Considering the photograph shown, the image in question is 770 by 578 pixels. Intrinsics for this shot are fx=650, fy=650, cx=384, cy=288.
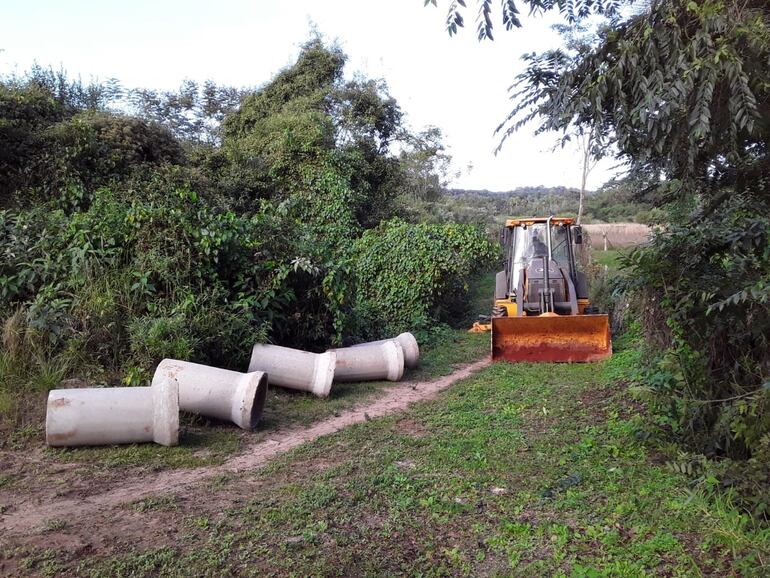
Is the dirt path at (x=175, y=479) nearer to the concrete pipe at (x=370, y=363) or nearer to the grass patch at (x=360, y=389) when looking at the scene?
the grass patch at (x=360, y=389)

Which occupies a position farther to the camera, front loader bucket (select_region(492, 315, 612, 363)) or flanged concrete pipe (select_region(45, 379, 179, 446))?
front loader bucket (select_region(492, 315, 612, 363))

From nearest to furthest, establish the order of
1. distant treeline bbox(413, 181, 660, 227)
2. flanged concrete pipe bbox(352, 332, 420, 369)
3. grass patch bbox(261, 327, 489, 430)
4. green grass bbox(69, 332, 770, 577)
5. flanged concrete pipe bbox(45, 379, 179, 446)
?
green grass bbox(69, 332, 770, 577)
flanged concrete pipe bbox(45, 379, 179, 446)
grass patch bbox(261, 327, 489, 430)
flanged concrete pipe bbox(352, 332, 420, 369)
distant treeline bbox(413, 181, 660, 227)

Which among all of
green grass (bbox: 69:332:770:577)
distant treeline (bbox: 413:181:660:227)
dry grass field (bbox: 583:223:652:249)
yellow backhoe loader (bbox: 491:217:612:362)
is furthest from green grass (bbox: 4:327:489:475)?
dry grass field (bbox: 583:223:652:249)

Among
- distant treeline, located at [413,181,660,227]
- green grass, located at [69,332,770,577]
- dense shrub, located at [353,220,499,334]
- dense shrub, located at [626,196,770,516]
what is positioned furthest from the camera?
distant treeline, located at [413,181,660,227]

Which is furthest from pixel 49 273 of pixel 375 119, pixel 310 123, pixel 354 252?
pixel 375 119

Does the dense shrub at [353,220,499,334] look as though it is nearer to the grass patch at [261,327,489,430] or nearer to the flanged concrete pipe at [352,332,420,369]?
the grass patch at [261,327,489,430]

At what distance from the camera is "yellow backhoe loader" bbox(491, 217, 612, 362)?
1002 centimetres

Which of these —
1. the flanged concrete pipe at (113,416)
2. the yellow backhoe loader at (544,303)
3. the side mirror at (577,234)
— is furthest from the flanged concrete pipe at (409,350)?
the flanged concrete pipe at (113,416)

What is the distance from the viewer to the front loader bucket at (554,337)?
997cm

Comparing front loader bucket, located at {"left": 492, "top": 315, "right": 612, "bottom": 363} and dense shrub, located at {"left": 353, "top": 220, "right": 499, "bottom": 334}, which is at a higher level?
dense shrub, located at {"left": 353, "top": 220, "right": 499, "bottom": 334}

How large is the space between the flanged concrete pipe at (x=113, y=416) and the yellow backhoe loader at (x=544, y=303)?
5568 millimetres

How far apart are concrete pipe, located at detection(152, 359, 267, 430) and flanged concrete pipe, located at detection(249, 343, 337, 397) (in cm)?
120

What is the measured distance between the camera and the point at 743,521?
13.0 ft

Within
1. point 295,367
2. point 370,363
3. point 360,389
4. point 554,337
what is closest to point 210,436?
point 295,367
